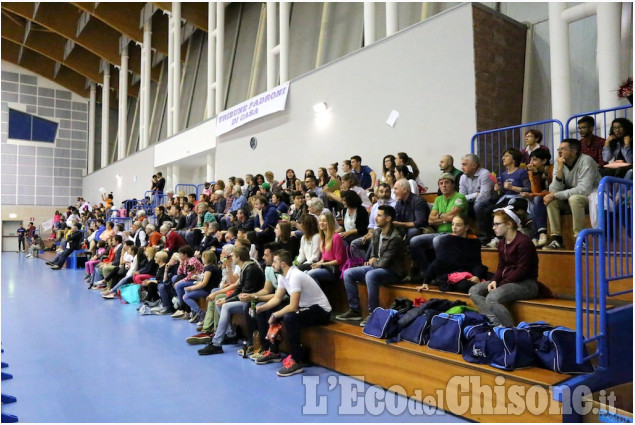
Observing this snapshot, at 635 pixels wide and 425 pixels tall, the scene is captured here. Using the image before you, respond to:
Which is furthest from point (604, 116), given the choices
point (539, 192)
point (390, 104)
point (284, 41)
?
point (284, 41)

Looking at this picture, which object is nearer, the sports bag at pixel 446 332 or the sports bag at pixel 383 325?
the sports bag at pixel 446 332

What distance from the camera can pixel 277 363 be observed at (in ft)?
15.4

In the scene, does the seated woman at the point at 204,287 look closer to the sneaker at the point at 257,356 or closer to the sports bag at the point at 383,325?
the sneaker at the point at 257,356

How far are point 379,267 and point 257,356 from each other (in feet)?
4.70

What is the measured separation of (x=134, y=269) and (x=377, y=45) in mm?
A: 5793

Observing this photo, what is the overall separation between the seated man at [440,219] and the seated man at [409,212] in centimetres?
11

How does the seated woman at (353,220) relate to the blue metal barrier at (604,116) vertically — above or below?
below

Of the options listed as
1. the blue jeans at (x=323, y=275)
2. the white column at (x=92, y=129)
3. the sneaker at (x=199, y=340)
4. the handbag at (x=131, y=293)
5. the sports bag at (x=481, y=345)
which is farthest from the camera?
the white column at (x=92, y=129)

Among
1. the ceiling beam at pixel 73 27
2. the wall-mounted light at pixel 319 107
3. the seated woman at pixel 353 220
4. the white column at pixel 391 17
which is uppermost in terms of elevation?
the ceiling beam at pixel 73 27

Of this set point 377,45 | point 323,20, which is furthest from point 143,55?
point 377,45

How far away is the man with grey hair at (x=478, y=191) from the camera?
5.22 metres

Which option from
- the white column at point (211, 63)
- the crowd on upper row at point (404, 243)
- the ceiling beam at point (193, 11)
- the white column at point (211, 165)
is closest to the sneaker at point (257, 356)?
the crowd on upper row at point (404, 243)

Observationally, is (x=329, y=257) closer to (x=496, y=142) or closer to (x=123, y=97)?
(x=496, y=142)

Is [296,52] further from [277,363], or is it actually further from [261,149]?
[277,363]
